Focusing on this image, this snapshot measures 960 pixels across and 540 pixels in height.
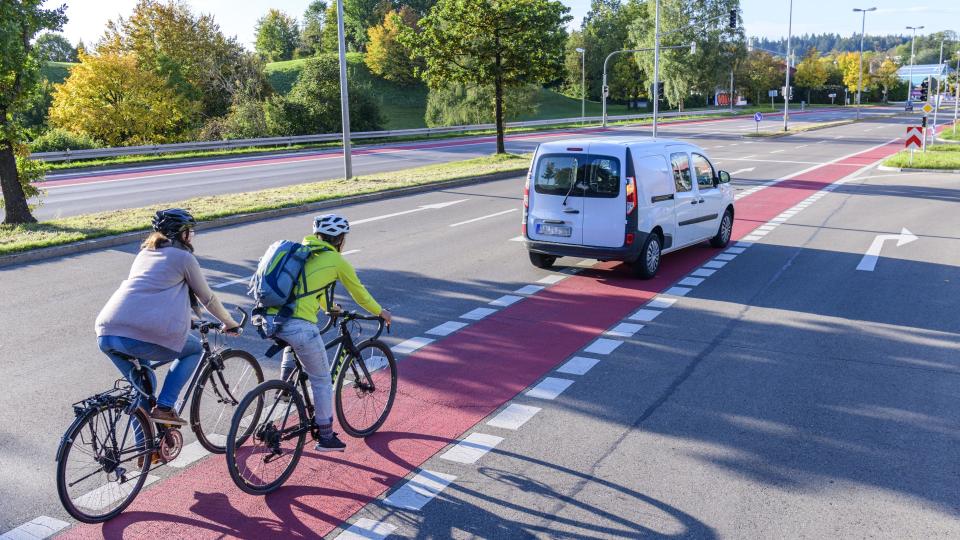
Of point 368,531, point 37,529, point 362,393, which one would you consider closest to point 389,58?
point 362,393

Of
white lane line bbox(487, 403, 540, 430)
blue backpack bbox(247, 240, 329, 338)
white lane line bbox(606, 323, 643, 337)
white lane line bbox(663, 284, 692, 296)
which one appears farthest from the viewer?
white lane line bbox(663, 284, 692, 296)

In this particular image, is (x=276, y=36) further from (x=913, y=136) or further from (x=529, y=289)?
(x=529, y=289)

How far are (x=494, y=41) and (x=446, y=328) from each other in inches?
889

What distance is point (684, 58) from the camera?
79562mm

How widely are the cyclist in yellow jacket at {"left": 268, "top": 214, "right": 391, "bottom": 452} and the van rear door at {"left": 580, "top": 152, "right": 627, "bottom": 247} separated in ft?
19.0

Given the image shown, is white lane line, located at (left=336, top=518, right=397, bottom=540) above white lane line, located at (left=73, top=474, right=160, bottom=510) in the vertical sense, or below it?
below

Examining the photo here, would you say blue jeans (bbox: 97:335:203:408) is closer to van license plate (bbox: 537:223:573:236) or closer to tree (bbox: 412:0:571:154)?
van license plate (bbox: 537:223:573:236)

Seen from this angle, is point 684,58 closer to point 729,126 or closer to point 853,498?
point 729,126

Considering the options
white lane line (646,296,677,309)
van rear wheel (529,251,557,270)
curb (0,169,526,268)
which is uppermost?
curb (0,169,526,268)

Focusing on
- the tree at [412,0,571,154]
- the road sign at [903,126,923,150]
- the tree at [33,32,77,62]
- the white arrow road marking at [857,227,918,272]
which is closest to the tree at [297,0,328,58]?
the tree at [33,32,77,62]

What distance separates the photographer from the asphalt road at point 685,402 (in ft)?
15.4

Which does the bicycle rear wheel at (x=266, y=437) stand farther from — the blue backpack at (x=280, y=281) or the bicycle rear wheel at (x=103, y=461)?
the bicycle rear wheel at (x=103, y=461)

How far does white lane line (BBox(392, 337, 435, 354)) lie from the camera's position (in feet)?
25.8

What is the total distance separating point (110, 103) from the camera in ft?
141
